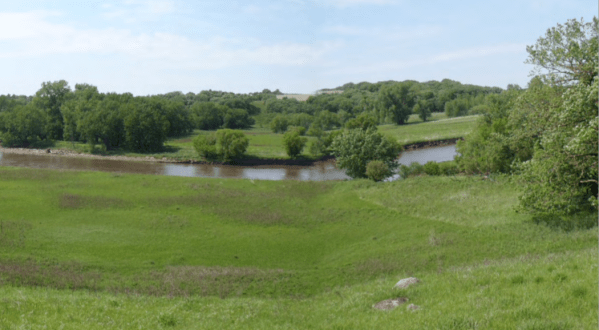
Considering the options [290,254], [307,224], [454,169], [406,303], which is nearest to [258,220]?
[307,224]

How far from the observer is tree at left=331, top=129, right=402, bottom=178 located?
5872 cm

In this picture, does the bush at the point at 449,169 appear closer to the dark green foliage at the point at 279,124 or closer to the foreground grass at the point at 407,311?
the foreground grass at the point at 407,311

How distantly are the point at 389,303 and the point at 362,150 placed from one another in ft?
153

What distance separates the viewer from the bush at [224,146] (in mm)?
93312

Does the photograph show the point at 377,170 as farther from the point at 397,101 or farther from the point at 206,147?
the point at 397,101

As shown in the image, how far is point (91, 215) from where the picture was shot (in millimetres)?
37406

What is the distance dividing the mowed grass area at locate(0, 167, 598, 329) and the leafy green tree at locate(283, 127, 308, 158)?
4044cm

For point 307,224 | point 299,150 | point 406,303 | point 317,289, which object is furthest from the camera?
point 299,150

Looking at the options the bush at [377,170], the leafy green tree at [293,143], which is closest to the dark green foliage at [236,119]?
the leafy green tree at [293,143]

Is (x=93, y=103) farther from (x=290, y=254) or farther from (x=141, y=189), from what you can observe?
(x=290, y=254)

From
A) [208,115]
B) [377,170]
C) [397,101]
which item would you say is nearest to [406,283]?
[377,170]

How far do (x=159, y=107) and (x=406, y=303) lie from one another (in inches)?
4837

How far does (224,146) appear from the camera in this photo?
94.1 meters

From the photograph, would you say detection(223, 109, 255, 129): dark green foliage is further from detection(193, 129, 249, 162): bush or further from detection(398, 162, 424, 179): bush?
detection(398, 162, 424, 179): bush
